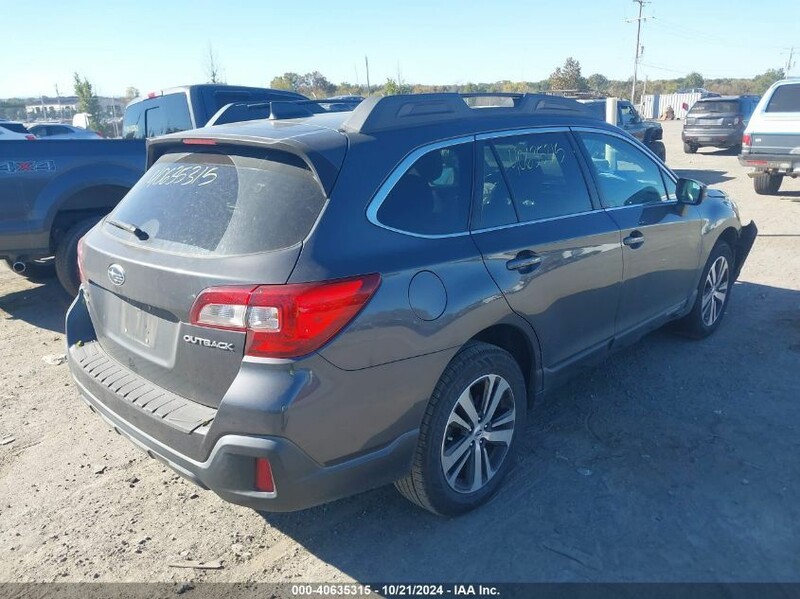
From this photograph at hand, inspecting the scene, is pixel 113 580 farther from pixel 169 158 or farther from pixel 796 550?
pixel 796 550

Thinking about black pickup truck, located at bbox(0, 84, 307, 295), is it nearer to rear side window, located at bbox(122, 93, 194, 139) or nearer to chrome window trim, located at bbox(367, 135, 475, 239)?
rear side window, located at bbox(122, 93, 194, 139)

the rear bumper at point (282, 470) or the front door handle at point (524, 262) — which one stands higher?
the front door handle at point (524, 262)

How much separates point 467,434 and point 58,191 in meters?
4.83

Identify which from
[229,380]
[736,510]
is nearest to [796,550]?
[736,510]

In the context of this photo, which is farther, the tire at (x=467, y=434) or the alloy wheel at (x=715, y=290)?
the alloy wheel at (x=715, y=290)

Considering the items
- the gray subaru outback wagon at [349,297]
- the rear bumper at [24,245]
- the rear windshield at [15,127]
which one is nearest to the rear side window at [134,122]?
the rear bumper at [24,245]

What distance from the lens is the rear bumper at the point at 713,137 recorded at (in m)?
19.5

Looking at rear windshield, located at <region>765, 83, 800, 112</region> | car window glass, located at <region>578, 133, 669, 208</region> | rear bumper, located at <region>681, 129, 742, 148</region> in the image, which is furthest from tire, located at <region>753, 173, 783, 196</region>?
car window glass, located at <region>578, 133, 669, 208</region>

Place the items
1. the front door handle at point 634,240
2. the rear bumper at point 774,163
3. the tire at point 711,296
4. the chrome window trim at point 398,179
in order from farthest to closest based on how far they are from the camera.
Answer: the rear bumper at point 774,163 → the tire at point 711,296 → the front door handle at point 634,240 → the chrome window trim at point 398,179

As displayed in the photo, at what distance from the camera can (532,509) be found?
10.2ft

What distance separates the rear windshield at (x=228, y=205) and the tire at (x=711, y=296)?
144 inches

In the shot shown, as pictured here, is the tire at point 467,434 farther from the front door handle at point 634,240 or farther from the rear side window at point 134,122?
the rear side window at point 134,122

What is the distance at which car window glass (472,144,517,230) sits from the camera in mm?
3070

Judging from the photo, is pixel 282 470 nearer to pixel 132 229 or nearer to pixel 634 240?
pixel 132 229
